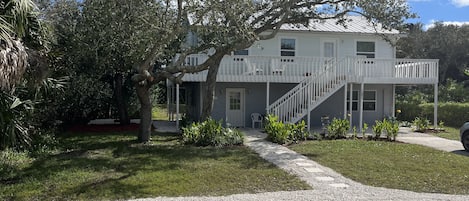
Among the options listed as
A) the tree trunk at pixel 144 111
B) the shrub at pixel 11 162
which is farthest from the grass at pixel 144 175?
the tree trunk at pixel 144 111

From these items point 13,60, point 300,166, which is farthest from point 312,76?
point 13,60

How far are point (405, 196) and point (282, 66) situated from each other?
12060 mm

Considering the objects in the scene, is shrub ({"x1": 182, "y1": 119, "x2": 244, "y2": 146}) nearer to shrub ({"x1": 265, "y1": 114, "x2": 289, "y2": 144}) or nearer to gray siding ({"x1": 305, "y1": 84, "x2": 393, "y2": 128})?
shrub ({"x1": 265, "y1": 114, "x2": 289, "y2": 144})

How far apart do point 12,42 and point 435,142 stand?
547 inches

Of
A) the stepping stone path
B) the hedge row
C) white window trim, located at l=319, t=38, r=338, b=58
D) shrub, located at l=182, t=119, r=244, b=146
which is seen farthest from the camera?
the hedge row

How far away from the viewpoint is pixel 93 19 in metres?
11.4

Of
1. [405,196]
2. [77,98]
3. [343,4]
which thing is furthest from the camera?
[77,98]

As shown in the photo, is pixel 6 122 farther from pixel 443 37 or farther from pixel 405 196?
pixel 443 37

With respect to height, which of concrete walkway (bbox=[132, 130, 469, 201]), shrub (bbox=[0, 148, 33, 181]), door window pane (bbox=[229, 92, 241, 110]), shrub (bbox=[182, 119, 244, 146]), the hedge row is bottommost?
concrete walkway (bbox=[132, 130, 469, 201])

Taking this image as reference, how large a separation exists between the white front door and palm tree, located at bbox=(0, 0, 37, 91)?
13.3m

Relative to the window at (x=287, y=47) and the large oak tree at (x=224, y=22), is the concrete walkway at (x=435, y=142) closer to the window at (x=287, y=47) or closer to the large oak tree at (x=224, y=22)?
the large oak tree at (x=224, y=22)

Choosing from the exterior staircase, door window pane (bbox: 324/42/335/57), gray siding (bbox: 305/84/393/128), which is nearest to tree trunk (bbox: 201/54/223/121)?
the exterior staircase

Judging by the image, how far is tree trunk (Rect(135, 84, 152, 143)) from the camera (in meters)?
13.7

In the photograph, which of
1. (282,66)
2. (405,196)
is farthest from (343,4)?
(405,196)
